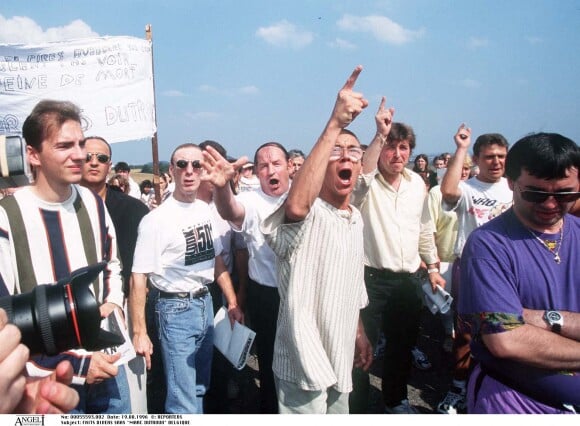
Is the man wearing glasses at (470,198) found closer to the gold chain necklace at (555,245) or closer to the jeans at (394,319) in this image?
the jeans at (394,319)

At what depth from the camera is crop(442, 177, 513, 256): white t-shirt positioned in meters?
3.13

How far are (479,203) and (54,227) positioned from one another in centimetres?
288

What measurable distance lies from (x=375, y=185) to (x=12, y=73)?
4.21 metres

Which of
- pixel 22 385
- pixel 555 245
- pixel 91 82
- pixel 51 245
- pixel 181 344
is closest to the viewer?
pixel 22 385

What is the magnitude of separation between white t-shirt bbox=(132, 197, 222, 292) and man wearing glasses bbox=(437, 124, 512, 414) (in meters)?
1.84

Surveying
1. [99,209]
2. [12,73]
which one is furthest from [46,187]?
[12,73]

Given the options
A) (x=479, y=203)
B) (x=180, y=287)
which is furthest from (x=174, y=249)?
(x=479, y=203)

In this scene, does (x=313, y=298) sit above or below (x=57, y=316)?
below

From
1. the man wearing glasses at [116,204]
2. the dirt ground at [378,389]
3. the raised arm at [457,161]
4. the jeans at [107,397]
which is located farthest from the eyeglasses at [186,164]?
the raised arm at [457,161]

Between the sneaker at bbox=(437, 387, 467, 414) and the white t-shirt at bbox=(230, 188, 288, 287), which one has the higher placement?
the white t-shirt at bbox=(230, 188, 288, 287)

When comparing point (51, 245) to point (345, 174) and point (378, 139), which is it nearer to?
point (345, 174)

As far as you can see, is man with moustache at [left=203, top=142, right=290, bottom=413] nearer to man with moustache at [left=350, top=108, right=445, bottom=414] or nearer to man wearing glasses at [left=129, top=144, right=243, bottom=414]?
man wearing glasses at [left=129, top=144, right=243, bottom=414]

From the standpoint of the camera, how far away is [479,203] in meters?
3.17

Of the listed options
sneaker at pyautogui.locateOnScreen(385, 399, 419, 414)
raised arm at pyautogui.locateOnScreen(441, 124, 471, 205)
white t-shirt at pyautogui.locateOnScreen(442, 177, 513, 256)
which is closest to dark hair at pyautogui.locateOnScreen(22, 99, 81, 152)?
raised arm at pyautogui.locateOnScreen(441, 124, 471, 205)
